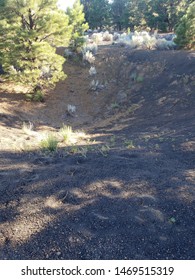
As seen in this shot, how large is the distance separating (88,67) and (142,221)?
17.0 meters

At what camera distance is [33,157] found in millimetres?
6562

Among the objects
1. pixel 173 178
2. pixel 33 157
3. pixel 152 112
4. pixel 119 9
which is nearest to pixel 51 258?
pixel 173 178

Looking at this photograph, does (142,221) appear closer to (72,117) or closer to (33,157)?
(33,157)

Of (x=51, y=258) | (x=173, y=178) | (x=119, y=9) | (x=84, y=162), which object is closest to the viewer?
(x=51, y=258)

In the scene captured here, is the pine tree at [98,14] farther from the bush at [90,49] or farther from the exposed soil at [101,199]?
the exposed soil at [101,199]

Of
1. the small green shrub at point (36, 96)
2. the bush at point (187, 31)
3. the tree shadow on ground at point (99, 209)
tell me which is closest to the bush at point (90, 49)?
the bush at point (187, 31)

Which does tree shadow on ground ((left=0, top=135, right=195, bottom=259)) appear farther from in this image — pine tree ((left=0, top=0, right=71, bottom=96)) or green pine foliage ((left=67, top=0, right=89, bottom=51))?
green pine foliage ((left=67, top=0, right=89, bottom=51))

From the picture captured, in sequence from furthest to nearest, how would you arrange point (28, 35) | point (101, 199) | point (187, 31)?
point (187, 31) < point (28, 35) < point (101, 199)

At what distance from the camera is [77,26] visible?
2008 centimetres

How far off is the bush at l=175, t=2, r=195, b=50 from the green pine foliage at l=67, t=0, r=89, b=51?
7026 millimetres

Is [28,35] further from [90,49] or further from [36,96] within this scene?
[90,49]

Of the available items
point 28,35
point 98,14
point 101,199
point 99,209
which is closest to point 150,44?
point 28,35

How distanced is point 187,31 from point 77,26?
815 cm

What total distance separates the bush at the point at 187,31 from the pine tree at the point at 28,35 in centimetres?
753
